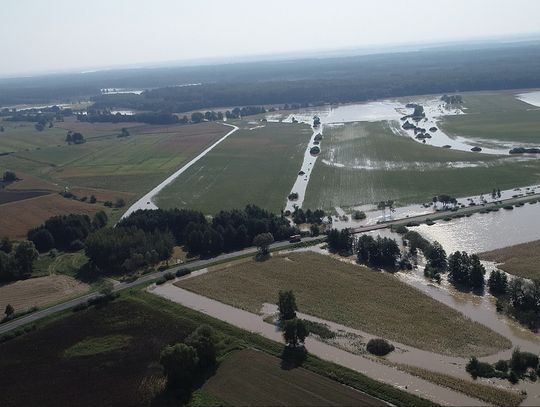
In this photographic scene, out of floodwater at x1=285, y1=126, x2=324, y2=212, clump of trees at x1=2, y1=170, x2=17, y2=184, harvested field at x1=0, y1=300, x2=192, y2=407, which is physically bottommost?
harvested field at x1=0, y1=300, x2=192, y2=407

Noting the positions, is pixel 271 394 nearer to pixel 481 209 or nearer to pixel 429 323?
pixel 429 323

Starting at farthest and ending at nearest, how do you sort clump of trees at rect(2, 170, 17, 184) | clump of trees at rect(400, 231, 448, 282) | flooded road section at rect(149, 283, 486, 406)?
clump of trees at rect(2, 170, 17, 184), clump of trees at rect(400, 231, 448, 282), flooded road section at rect(149, 283, 486, 406)

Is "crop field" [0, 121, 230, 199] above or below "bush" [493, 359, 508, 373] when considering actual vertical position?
above

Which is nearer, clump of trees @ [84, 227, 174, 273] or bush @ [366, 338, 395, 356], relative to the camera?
bush @ [366, 338, 395, 356]

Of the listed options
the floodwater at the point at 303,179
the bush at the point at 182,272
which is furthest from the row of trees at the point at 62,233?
the floodwater at the point at 303,179

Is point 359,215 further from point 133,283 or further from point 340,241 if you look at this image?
point 133,283

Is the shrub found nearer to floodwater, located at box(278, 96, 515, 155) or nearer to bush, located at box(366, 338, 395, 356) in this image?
bush, located at box(366, 338, 395, 356)

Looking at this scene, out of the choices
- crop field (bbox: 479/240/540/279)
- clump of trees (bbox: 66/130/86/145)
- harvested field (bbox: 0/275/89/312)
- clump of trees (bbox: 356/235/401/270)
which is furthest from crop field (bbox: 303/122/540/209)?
clump of trees (bbox: 66/130/86/145)

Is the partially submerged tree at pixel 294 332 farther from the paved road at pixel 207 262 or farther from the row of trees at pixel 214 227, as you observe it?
the row of trees at pixel 214 227

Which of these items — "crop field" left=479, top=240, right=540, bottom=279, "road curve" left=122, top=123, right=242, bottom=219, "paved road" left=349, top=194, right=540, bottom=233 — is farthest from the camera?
"road curve" left=122, top=123, right=242, bottom=219
